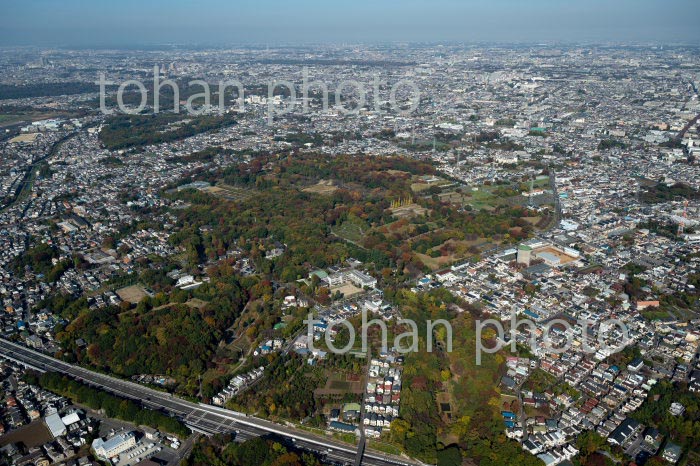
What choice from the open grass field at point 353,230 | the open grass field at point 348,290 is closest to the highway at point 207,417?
the open grass field at point 348,290

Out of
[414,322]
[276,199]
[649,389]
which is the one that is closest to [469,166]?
[276,199]

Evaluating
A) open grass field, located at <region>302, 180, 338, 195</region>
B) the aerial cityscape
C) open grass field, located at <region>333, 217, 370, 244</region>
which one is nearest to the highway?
the aerial cityscape

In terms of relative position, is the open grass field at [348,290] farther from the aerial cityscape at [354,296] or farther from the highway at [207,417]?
the highway at [207,417]

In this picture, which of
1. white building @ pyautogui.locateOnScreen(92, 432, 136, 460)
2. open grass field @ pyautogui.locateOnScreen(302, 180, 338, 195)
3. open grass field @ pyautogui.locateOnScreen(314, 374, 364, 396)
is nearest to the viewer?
white building @ pyautogui.locateOnScreen(92, 432, 136, 460)

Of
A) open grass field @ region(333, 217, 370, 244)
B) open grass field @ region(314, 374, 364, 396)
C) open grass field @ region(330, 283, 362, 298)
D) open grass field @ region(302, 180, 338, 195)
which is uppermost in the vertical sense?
open grass field @ region(302, 180, 338, 195)

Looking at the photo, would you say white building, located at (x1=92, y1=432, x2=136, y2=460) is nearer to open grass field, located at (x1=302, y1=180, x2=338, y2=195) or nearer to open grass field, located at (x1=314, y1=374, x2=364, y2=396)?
open grass field, located at (x1=314, y1=374, x2=364, y2=396)
